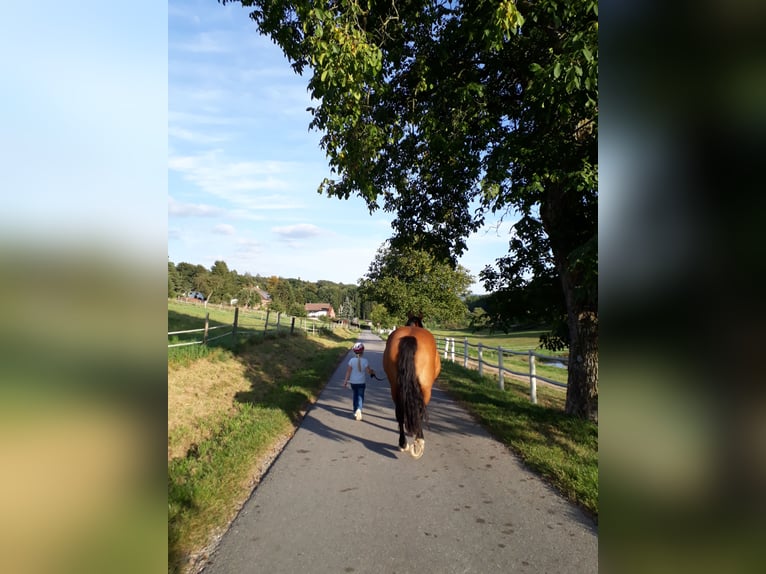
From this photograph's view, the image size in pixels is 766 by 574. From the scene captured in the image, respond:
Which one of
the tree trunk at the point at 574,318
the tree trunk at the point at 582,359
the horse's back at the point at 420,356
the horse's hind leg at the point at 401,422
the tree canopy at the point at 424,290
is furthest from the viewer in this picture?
the tree canopy at the point at 424,290

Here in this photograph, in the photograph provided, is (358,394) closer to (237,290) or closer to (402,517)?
(402,517)

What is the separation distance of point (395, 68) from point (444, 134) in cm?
120

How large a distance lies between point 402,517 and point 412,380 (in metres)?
1.78

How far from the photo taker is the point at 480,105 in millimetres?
6020

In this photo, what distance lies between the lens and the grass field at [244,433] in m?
3.73

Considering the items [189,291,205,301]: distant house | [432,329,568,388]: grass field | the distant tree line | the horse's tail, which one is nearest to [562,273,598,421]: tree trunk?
[432,329,568,388]: grass field

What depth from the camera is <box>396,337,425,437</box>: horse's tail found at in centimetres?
523

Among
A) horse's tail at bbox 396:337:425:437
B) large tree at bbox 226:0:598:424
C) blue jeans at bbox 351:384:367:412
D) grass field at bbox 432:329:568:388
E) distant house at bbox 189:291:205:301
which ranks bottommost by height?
grass field at bbox 432:329:568:388

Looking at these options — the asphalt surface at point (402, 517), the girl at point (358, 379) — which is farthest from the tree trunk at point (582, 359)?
the girl at point (358, 379)

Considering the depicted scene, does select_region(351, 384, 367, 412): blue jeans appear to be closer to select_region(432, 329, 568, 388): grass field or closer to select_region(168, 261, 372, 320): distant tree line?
select_region(432, 329, 568, 388): grass field

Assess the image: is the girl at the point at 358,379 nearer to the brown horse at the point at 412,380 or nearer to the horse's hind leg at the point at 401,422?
the brown horse at the point at 412,380

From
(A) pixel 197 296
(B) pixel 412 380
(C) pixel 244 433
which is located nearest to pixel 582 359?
(B) pixel 412 380

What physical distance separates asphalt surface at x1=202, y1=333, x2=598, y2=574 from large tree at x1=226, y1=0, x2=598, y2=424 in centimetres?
211
